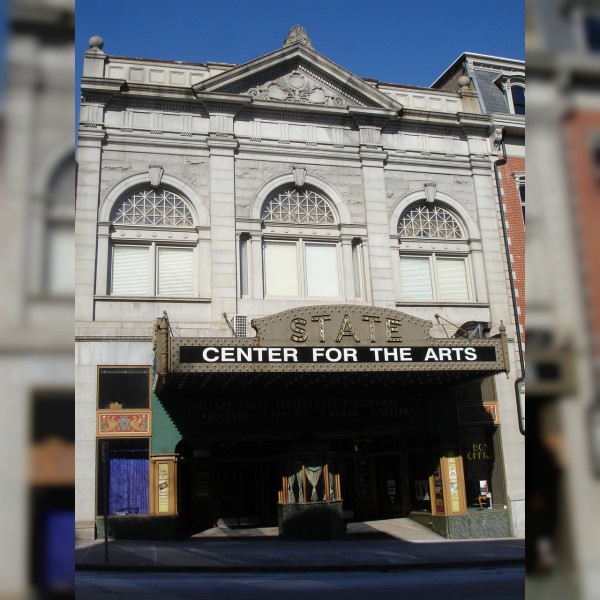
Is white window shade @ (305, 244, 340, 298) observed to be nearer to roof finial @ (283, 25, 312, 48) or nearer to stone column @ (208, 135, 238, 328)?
stone column @ (208, 135, 238, 328)

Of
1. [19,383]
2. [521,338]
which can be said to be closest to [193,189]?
[521,338]

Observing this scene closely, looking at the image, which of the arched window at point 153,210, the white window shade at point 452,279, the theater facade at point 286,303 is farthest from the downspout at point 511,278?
the arched window at point 153,210

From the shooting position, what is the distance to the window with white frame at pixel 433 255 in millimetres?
22469

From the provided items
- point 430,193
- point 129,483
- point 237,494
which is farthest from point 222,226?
point 237,494

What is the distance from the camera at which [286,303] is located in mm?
20875

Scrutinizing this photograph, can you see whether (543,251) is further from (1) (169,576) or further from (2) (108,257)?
(2) (108,257)

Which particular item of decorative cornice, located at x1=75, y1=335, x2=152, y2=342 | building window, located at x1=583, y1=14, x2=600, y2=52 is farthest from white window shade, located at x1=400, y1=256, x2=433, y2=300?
building window, located at x1=583, y1=14, x2=600, y2=52

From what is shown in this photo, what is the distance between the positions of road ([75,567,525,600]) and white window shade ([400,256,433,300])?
1012cm

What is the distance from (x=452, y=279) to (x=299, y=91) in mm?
8990

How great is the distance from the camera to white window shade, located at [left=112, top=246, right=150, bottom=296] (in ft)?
65.9

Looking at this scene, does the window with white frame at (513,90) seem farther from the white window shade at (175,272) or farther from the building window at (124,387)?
the building window at (124,387)

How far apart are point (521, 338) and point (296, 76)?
12604mm

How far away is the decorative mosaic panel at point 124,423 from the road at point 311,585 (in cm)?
552

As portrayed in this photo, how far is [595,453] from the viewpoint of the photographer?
3.67ft
